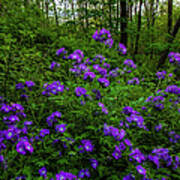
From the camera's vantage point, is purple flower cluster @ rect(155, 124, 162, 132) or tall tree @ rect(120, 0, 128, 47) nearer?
purple flower cluster @ rect(155, 124, 162, 132)

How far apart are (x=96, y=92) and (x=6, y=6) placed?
A: 3953mm

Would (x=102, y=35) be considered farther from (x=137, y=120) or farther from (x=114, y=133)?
(x=114, y=133)

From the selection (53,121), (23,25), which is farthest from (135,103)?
(23,25)

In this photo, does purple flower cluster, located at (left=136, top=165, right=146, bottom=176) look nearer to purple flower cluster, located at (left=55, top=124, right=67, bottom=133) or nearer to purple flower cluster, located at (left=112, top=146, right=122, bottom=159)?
purple flower cluster, located at (left=112, top=146, right=122, bottom=159)

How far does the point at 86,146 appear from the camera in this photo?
5.58 feet

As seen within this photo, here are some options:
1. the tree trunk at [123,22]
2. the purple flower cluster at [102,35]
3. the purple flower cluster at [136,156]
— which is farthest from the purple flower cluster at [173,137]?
the tree trunk at [123,22]

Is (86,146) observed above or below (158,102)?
below

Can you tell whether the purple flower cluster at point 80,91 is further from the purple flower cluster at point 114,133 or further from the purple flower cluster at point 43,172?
the purple flower cluster at point 43,172

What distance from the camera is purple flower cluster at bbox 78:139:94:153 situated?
1678mm

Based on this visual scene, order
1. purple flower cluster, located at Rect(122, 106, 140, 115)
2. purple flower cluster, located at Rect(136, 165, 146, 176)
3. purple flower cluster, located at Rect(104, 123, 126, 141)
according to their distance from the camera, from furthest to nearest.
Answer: purple flower cluster, located at Rect(122, 106, 140, 115), purple flower cluster, located at Rect(104, 123, 126, 141), purple flower cluster, located at Rect(136, 165, 146, 176)

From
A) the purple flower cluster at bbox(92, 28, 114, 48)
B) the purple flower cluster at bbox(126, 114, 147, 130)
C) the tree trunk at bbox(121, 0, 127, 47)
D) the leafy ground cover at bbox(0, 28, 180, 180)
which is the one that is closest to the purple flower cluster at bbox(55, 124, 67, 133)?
the leafy ground cover at bbox(0, 28, 180, 180)

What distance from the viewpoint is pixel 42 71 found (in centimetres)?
308

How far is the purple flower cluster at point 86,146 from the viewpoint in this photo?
1.68m

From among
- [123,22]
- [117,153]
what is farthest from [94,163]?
[123,22]
